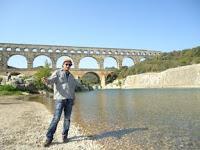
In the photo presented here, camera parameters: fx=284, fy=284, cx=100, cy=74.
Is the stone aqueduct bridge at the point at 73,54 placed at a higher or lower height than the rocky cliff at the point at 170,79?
higher

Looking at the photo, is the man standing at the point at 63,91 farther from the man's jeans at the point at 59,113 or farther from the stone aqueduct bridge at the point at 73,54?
the stone aqueduct bridge at the point at 73,54

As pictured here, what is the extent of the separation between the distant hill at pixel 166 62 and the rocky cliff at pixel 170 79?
685 cm

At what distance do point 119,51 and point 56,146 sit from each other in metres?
106

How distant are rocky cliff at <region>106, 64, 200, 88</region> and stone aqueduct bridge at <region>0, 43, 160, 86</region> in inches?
584

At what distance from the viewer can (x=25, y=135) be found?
8.48 metres

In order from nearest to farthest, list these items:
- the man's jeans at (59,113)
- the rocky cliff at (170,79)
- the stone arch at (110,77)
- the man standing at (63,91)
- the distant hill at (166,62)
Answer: the man's jeans at (59,113)
the man standing at (63,91)
the rocky cliff at (170,79)
the distant hill at (166,62)
the stone arch at (110,77)

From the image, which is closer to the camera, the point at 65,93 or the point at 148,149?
the point at 148,149

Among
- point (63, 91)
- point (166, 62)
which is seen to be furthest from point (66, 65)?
point (166, 62)

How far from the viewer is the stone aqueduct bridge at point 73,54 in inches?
3637

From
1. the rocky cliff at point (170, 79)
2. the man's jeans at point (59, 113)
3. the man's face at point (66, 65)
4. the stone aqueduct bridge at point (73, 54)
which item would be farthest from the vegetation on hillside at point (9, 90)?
the stone aqueduct bridge at point (73, 54)

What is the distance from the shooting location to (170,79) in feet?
230

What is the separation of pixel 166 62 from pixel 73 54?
33.2 m

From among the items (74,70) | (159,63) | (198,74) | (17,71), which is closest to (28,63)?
(17,71)

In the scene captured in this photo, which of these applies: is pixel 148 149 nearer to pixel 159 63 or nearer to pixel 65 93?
pixel 65 93
